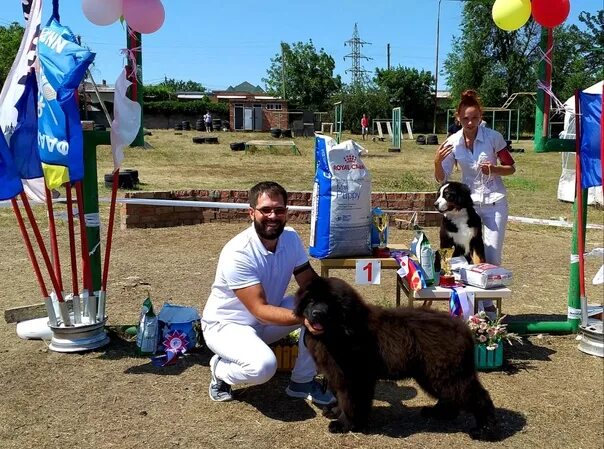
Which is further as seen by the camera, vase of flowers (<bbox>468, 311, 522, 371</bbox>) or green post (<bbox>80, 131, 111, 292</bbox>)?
green post (<bbox>80, 131, 111, 292</bbox>)

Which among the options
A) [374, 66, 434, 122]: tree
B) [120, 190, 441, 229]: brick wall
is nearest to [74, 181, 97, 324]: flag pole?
[120, 190, 441, 229]: brick wall

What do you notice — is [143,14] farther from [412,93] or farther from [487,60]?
[412,93]

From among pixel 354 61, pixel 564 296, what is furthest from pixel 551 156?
pixel 354 61

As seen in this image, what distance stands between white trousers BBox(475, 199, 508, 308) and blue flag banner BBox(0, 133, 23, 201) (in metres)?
3.38

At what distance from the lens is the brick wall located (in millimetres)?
9156

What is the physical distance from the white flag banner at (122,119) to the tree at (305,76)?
194ft

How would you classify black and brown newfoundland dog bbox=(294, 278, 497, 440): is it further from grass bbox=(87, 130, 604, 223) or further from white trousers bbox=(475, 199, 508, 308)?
grass bbox=(87, 130, 604, 223)

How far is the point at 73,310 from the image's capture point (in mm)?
4500

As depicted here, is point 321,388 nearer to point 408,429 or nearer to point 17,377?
point 408,429

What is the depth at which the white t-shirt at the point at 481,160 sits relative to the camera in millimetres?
4633

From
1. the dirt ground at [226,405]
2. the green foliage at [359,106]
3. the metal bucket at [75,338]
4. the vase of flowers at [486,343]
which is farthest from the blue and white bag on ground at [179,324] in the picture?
the green foliage at [359,106]

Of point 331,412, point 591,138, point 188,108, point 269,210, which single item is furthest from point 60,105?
point 188,108

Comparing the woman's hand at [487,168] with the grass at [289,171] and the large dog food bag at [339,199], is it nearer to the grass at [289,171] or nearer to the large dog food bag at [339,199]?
the large dog food bag at [339,199]

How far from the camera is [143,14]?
4.11 meters
